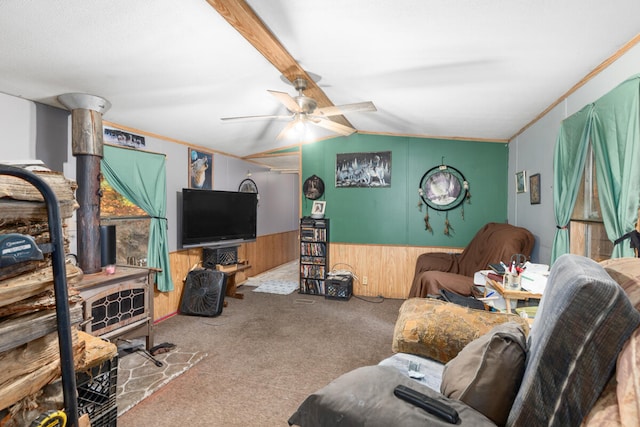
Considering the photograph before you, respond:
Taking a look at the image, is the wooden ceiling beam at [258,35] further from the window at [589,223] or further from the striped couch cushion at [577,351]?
the window at [589,223]

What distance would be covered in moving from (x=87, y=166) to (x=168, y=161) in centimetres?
142

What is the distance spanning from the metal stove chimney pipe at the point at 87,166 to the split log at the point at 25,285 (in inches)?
93.6

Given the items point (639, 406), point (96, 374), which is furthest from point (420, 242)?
point (96, 374)

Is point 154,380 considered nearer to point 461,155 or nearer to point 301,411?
point 301,411

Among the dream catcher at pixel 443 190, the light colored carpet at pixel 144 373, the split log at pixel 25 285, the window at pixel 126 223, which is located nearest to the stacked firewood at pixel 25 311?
the split log at pixel 25 285

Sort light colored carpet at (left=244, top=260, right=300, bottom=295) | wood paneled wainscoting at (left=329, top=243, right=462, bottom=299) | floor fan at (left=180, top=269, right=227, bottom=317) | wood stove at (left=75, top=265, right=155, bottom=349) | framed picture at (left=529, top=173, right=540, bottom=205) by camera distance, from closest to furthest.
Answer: wood stove at (left=75, top=265, right=155, bottom=349), framed picture at (left=529, top=173, right=540, bottom=205), floor fan at (left=180, top=269, right=227, bottom=317), wood paneled wainscoting at (left=329, top=243, right=462, bottom=299), light colored carpet at (left=244, top=260, right=300, bottom=295)

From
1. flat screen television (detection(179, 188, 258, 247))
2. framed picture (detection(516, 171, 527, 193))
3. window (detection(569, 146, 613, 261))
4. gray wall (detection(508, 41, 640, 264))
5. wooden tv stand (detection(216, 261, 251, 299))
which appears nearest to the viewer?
gray wall (detection(508, 41, 640, 264))

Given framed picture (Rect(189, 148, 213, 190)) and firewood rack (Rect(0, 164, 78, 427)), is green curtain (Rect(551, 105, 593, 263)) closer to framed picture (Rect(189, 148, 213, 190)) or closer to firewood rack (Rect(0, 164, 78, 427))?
firewood rack (Rect(0, 164, 78, 427))

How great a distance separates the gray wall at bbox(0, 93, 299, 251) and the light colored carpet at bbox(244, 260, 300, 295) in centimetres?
85

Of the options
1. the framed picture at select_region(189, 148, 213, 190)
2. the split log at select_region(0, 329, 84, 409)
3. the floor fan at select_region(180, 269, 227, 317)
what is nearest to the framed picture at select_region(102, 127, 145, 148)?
the framed picture at select_region(189, 148, 213, 190)

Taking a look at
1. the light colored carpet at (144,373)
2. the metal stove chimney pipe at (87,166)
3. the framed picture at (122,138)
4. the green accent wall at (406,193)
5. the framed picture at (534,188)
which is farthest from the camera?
the green accent wall at (406,193)

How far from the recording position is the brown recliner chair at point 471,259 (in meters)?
3.38

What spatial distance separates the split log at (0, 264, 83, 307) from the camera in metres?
0.66

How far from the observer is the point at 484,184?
470 centimetres
